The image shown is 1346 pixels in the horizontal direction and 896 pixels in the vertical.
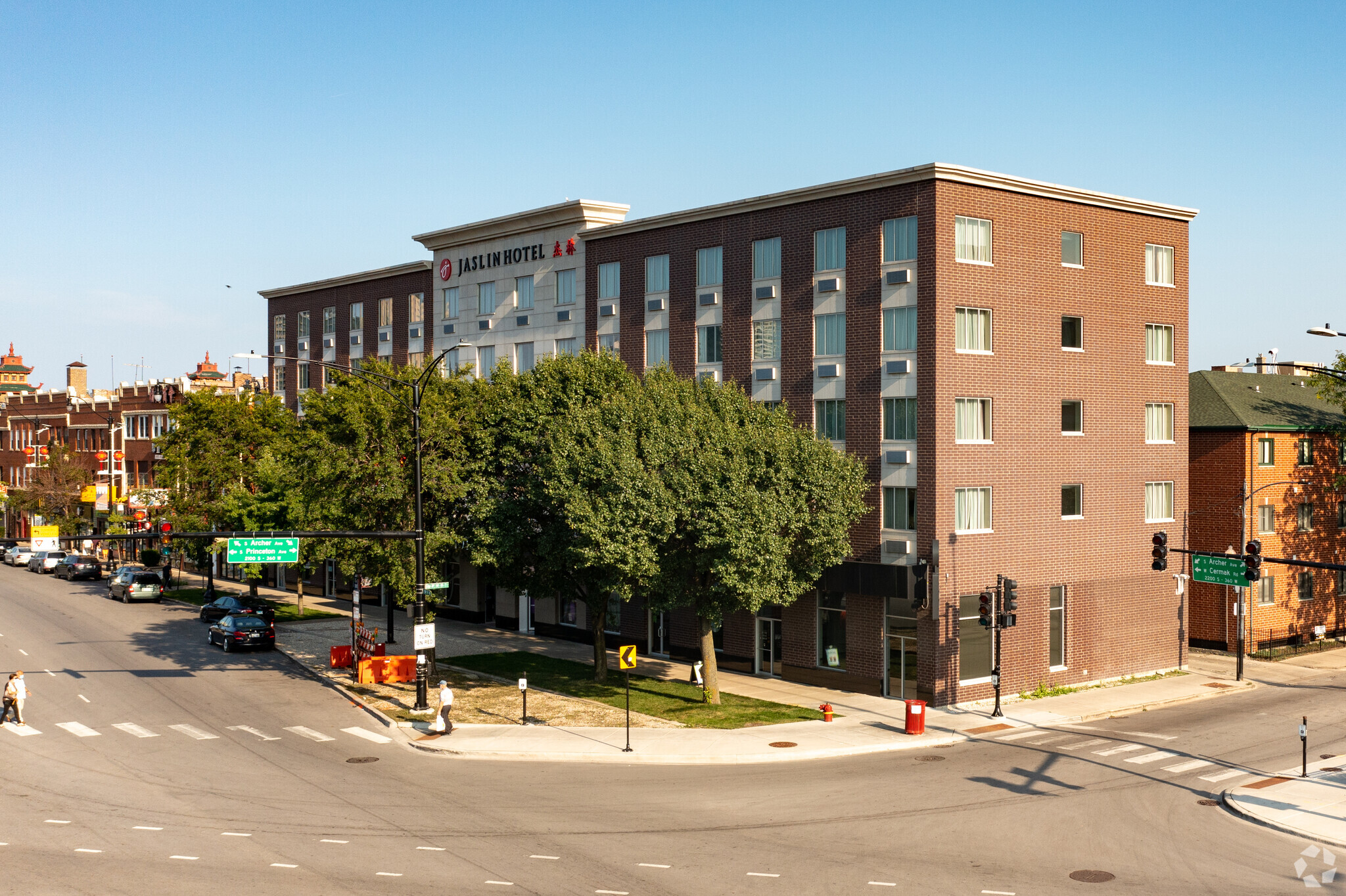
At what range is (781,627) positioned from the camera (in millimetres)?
41844

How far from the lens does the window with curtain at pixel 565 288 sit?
5090cm

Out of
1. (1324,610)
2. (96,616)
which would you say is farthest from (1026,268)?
(96,616)

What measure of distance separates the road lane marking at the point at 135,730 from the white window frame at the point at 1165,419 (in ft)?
117

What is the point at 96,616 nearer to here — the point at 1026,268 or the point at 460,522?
the point at 460,522

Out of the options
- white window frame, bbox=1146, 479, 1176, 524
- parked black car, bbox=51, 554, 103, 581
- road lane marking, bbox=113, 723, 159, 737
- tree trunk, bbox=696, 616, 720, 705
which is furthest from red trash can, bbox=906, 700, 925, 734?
parked black car, bbox=51, 554, 103, 581

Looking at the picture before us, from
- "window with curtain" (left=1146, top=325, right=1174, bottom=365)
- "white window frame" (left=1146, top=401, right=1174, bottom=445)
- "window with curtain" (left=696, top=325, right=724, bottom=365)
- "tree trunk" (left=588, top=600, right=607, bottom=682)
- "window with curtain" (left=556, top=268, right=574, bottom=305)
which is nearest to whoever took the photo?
"tree trunk" (left=588, top=600, right=607, bottom=682)

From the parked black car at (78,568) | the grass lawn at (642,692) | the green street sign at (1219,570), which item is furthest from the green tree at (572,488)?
the parked black car at (78,568)

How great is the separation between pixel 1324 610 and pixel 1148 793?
32.8 meters

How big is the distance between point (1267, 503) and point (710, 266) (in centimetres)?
2738

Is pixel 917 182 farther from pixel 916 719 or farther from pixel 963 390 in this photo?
pixel 916 719

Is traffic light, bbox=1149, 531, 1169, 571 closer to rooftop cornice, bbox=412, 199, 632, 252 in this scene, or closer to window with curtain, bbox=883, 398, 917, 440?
window with curtain, bbox=883, 398, 917, 440

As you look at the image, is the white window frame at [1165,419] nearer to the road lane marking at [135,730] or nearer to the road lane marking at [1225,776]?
the road lane marking at [1225,776]

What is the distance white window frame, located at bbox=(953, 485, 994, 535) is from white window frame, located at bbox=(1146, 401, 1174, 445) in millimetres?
9203

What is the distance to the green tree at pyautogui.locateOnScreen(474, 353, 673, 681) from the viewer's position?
3419cm
